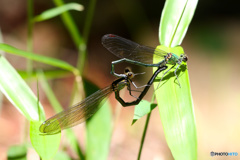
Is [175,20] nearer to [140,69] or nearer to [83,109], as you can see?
[83,109]

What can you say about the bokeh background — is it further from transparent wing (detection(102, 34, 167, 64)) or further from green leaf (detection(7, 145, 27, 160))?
green leaf (detection(7, 145, 27, 160))

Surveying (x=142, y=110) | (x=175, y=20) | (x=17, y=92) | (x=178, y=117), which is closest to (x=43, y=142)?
(x=17, y=92)

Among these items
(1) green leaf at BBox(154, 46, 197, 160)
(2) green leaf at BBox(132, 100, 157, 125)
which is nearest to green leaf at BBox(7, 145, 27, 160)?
(2) green leaf at BBox(132, 100, 157, 125)

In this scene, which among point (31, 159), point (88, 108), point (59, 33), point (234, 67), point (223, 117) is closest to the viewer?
point (88, 108)

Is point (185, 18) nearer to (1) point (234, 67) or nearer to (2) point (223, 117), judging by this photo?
(2) point (223, 117)

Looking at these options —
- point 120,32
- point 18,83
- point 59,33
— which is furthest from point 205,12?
point 18,83

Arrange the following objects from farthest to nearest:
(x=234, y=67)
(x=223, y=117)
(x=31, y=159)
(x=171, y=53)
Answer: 1. (x=234, y=67)
2. (x=223, y=117)
3. (x=31, y=159)
4. (x=171, y=53)

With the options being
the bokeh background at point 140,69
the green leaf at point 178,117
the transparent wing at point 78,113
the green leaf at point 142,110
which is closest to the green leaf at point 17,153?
the transparent wing at point 78,113
